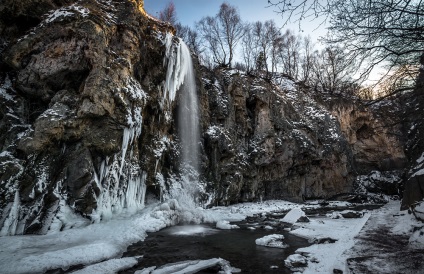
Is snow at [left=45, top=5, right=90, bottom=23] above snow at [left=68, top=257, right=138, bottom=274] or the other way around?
above

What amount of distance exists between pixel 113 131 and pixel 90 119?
33.2 inches

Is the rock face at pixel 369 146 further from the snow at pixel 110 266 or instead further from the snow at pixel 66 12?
the snow at pixel 110 266

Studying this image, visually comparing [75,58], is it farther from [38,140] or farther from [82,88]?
[38,140]

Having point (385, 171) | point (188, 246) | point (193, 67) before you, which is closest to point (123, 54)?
point (193, 67)

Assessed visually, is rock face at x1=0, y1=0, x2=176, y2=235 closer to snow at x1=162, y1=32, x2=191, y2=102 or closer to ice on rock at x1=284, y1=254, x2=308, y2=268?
snow at x1=162, y1=32, x2=191, y2=102

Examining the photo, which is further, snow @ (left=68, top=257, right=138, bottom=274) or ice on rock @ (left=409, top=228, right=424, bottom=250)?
ice on rock @ (left=409, top=228, right=424, bottom=250)

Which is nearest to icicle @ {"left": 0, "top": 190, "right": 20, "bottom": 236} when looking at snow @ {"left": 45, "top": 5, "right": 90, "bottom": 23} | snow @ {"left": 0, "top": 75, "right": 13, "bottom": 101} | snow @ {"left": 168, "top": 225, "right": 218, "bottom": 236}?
snow @ {"left": 0, "top": 75, "right": 13, "bottom": 101}

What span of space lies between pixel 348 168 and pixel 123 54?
68.0ft

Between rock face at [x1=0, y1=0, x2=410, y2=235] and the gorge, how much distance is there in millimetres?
37

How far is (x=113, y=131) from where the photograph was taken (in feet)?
29.4

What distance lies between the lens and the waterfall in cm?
1375

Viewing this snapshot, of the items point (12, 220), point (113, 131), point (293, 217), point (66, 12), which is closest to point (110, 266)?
point (12, 220)

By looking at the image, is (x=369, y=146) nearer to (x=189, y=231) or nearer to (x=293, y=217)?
(x=293, y=217)

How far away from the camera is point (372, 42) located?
3.23m
